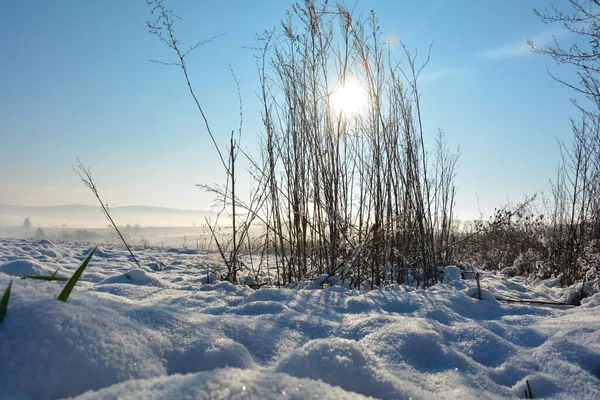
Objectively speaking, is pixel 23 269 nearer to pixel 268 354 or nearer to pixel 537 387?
pixel 268 354

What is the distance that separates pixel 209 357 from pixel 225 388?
1.02ft

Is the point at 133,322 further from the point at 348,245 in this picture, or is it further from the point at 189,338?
the point at 348,245

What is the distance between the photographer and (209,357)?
0.79m

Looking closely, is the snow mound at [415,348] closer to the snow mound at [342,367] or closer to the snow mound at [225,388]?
the snow mound at [342,367]

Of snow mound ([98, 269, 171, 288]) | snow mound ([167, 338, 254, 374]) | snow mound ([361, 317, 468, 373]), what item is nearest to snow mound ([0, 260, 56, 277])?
snow mound ([98, 269, 171, 288])

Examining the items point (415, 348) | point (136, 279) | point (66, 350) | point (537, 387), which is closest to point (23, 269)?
point (136, 279)

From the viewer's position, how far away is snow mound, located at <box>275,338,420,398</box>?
675 mm

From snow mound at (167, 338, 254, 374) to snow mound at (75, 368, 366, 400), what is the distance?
22 centimetres

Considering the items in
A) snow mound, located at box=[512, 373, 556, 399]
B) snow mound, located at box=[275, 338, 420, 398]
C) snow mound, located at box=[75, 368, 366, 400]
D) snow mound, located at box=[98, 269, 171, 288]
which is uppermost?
snow mound, located at box=[75, 368, 366, 400]

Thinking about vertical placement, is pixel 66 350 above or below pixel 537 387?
above

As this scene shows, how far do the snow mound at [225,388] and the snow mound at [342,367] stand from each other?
140mm

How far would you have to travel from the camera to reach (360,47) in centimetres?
254

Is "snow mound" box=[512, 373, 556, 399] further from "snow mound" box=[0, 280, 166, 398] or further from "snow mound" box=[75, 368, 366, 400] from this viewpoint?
"snow mound" box=[0, 280, 166, 398]

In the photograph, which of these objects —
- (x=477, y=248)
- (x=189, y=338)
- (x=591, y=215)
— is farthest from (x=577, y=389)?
(x=477, y=248)
